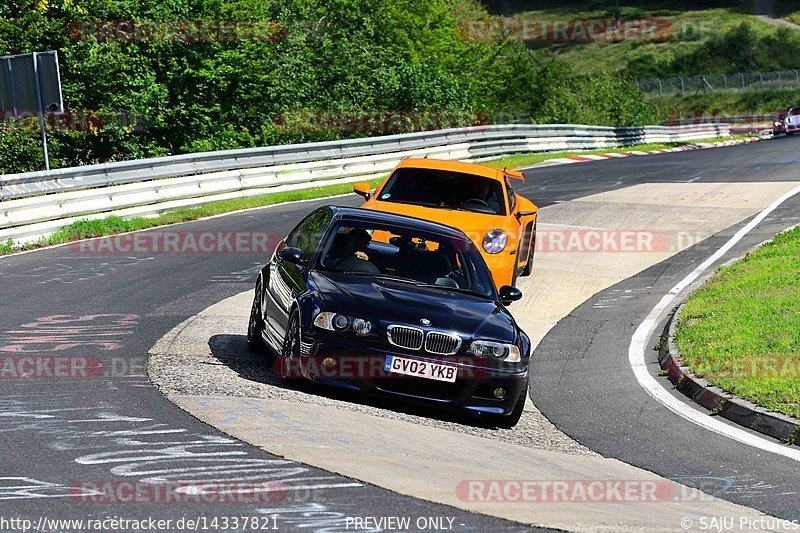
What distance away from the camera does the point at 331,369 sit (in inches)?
345

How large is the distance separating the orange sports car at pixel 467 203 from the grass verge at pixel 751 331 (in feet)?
7.35

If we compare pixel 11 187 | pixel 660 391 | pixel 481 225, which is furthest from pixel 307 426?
pixel 11 187

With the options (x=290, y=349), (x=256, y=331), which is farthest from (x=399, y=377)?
(x=256, y=331)

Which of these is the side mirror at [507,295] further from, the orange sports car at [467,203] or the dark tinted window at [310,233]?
the orange sports car at [467,203]

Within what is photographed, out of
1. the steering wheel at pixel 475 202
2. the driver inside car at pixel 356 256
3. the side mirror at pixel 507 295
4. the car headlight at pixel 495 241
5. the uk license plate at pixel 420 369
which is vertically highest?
the driver inside car at pixel 356 256

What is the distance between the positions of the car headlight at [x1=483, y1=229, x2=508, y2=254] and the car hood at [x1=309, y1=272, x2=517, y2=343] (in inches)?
163

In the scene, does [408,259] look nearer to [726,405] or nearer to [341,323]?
[341,323]

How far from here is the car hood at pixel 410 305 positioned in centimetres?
886

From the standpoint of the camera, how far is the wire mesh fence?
8150 centimetres

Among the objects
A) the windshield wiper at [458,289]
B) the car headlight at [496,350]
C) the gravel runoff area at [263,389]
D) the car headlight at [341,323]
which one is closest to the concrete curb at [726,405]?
the gravel runoff area at [263,389]

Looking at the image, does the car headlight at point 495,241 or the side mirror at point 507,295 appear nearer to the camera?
the side mirror at point 507,295

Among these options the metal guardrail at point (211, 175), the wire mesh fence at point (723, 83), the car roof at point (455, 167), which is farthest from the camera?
the wire mesh fence at point (723, 83)

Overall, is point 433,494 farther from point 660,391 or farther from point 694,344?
point 694,344

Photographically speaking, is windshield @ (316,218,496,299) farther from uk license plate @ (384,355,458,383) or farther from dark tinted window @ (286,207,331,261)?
uk license plate @ (384,355,458,383)
